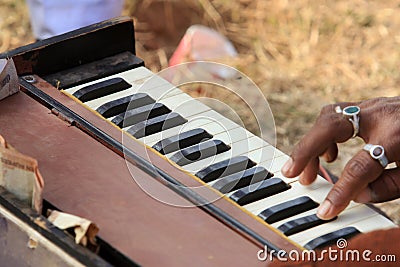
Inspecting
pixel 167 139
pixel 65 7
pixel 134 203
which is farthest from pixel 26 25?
pixel 134 203

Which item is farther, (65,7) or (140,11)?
(140,11)

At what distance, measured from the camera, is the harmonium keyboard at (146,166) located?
1423mm

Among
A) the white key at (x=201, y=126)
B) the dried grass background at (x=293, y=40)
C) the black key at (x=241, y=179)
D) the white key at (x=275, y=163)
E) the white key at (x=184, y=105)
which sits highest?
the white key at (x=184, y=105)

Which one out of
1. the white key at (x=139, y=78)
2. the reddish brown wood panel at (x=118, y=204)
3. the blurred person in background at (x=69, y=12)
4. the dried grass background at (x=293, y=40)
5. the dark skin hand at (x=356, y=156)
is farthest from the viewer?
the dried grass background at (x=293, y=40)

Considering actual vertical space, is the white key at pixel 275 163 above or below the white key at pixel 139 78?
below

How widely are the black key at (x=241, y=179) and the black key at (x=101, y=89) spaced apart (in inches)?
15.4

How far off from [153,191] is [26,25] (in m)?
2.71

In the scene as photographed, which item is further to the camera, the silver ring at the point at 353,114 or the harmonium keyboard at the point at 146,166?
the silver ring at the point at 353,114

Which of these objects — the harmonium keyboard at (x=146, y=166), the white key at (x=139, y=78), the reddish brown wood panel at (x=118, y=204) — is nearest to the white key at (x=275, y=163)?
the harmonium keyboard at (x=146, y=166)

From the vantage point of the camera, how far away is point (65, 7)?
308cm

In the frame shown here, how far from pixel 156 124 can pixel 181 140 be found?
73mm

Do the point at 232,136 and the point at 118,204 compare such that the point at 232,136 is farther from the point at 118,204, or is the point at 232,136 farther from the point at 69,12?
the point at 69,12

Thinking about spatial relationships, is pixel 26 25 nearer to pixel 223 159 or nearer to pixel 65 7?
pixel 65 7

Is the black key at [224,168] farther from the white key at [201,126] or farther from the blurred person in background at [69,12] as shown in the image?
the blurred person in background at [69,12]
